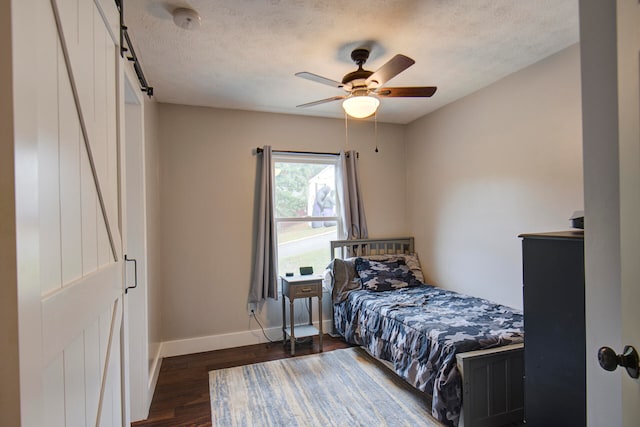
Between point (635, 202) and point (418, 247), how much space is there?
336 centimetres

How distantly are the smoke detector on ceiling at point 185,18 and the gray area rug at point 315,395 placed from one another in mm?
2514

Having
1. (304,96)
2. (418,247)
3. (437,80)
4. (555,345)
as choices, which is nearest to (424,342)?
(555,345)

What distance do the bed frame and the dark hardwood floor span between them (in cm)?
164

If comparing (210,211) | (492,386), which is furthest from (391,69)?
(210,211)

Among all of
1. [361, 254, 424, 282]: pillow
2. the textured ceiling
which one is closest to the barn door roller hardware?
the textured ceiling

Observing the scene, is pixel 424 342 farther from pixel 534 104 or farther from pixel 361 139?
pixel 361 139

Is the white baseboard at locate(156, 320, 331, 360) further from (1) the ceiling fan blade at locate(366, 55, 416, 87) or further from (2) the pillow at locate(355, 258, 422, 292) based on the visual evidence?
(1) the ceiling fan blade at locate(366, 55, 416, 87)

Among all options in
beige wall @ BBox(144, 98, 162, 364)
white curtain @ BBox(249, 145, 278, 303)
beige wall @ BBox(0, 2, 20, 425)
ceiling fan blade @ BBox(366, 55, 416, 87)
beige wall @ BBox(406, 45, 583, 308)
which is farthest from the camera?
white curtain @ BBox(249, 145, 278, 303)

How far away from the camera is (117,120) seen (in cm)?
146

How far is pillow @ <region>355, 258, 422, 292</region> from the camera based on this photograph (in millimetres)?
3453

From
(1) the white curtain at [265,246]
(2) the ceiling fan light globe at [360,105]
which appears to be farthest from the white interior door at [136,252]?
(2) the ceiling fan light globe at [360,105]

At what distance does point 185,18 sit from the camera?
5.94 feet

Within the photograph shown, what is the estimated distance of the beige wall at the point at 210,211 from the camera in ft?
10.8

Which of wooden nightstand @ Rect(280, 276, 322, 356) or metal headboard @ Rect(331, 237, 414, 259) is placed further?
metal headboard @ Rect(331, 237, 414, 259)
